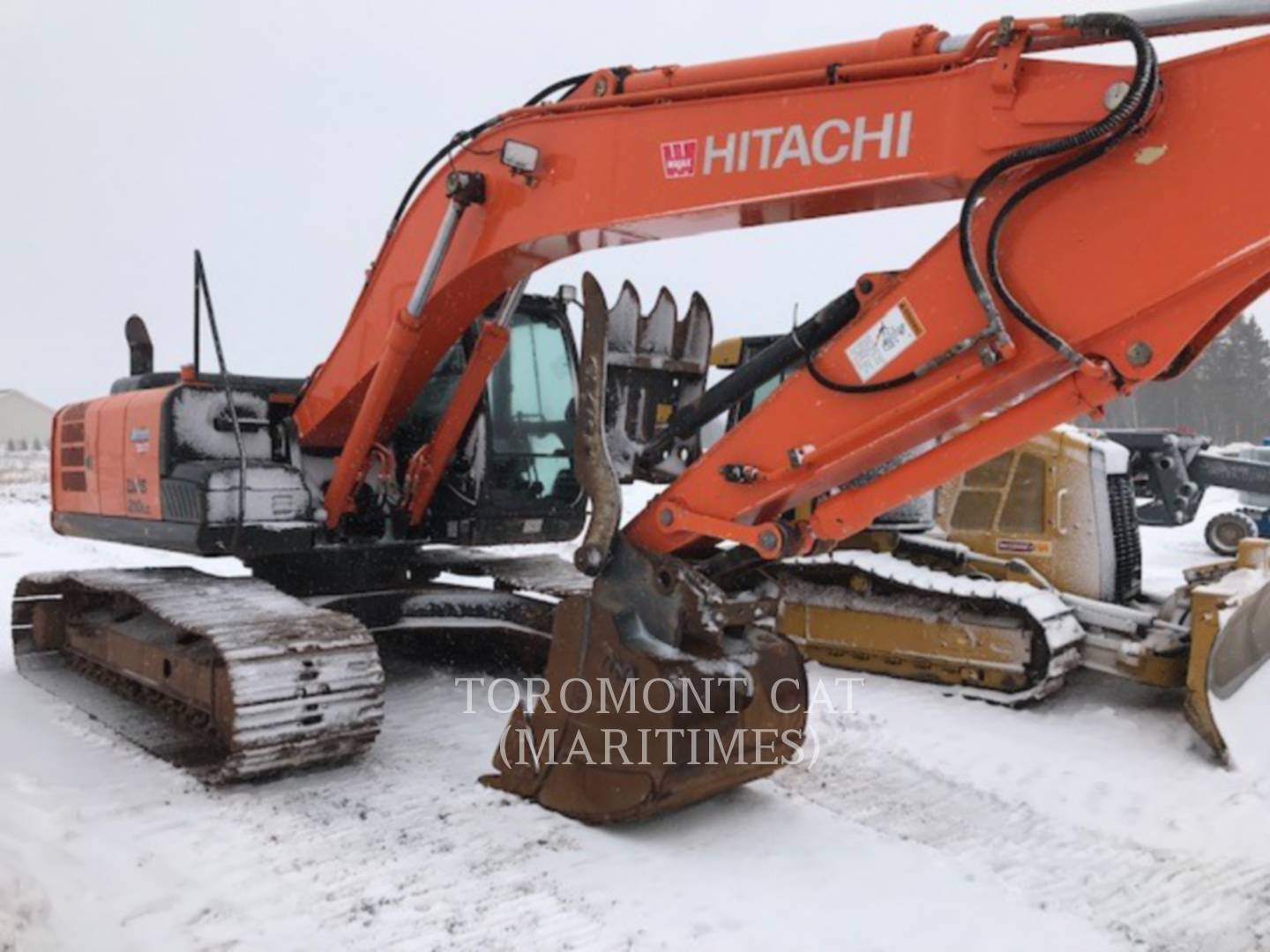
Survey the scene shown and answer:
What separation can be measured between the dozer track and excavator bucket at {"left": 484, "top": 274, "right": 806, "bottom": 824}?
0.83m

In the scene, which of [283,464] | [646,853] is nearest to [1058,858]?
[646,853]

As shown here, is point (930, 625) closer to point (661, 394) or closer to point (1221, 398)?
point (661, 394)

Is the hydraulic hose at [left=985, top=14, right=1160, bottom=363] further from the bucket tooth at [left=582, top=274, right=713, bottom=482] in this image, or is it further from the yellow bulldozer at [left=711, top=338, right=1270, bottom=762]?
the yellow bulldozer at [left=711, top=338, right=1270, bottom=762]

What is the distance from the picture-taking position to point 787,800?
171 inches

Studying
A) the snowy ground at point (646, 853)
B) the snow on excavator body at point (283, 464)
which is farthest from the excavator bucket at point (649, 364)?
the snowy ground at point (646, 853)

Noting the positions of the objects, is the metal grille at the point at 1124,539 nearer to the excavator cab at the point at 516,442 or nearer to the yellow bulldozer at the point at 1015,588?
the yellow bulldozer at the point at 1015,588

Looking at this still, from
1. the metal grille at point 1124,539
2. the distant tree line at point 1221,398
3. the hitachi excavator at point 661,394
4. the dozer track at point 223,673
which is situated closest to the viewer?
the hitachi excavator at point 661,394

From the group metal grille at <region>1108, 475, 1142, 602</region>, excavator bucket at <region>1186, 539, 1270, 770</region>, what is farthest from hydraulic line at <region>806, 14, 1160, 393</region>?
metal grille at <region>1108, 475, 1142, 602</region>

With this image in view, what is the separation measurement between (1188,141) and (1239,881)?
2.67m

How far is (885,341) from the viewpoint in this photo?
3.34m

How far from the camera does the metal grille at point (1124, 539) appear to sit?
662 cm

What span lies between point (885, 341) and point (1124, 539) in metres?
4.12

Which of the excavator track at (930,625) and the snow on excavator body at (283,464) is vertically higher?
the snow on excavator body at (283,464)

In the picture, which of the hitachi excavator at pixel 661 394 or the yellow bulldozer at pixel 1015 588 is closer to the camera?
the hitachi excavator at pixel 661 394
